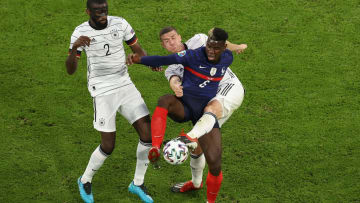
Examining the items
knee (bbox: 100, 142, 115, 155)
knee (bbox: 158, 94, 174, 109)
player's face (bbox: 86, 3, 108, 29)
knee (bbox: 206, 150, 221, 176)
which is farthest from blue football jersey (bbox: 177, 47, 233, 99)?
knee (bbox: 100, 142, 115, 155)

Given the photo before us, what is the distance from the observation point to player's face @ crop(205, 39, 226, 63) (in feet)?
23.8

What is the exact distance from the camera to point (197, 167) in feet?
26.8

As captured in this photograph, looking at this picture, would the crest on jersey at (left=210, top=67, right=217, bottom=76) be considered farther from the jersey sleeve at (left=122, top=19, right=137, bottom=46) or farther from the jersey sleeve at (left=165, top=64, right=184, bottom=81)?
the jersey sleeve at (left=122, top=19, right=137, bottom=46)

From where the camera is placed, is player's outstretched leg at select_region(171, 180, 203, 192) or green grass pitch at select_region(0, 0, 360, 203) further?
green grass pitch at select_region(0, 0, 360, 203)

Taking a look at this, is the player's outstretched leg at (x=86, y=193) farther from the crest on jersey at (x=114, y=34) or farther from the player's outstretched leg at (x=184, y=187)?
the crest on jersey at (x=114, y=34)

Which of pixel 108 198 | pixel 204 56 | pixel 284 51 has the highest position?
pixel 204 56

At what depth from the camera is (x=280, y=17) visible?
11.9 metres

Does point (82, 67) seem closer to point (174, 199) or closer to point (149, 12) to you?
point (149, 12)

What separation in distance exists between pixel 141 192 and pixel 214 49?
88.7 inches

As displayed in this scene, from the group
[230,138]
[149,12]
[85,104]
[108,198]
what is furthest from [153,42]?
[108,198]

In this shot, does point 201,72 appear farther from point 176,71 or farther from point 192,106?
point 176,71

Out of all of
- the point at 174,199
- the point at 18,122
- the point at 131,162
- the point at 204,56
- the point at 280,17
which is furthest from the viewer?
the point at 280,17

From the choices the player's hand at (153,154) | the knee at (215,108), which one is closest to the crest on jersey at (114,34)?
the knee at (215,108)

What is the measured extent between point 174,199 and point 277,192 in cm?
142
